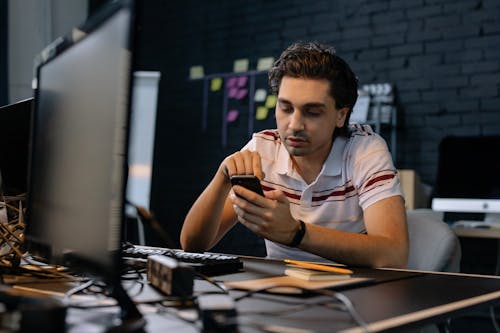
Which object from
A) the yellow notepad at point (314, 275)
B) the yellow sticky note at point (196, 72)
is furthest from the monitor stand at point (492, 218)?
the yellow sticky note at point (196, 72)

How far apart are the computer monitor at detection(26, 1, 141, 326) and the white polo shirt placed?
0.83m

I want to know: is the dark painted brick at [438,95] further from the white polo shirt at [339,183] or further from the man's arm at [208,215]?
the man's arm at [208,215]

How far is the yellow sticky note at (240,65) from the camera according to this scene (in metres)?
4.89

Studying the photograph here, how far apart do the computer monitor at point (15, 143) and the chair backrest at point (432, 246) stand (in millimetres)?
914

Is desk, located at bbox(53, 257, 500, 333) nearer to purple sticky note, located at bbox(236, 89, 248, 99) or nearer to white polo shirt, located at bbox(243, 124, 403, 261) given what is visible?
white polo shirt, located at bbox(243, 124, 403, 261)

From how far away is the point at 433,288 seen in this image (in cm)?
103

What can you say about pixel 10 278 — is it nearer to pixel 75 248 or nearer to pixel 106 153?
pixel 75 248

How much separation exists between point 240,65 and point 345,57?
36.4 inches

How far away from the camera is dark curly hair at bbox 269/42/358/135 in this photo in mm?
1714

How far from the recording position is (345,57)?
14.5 ft

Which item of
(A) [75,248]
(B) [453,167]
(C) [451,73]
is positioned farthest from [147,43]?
(A) [75,248]

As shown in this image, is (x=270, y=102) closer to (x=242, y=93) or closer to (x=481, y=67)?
(x=242, y=93)

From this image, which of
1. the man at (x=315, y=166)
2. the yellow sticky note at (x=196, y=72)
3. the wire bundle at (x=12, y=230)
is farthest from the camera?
the yellow sticky note at (x=196, y=72)

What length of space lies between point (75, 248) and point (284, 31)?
13.7 ft
